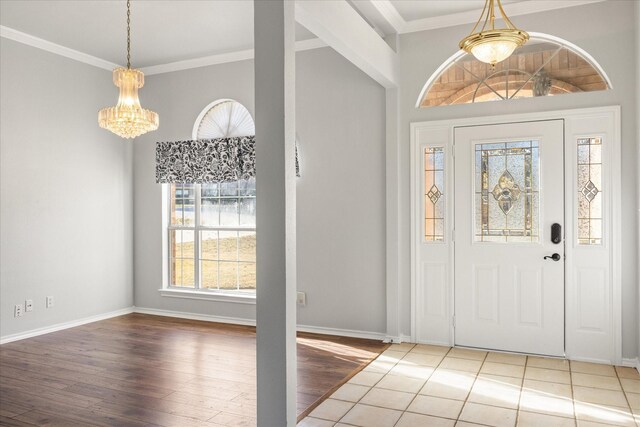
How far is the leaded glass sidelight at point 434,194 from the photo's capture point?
469 centimetres

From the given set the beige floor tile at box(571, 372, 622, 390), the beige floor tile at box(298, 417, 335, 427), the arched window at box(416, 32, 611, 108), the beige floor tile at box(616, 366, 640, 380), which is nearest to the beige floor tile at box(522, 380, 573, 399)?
the beige floor tile at box(571, 372, 622, 390)

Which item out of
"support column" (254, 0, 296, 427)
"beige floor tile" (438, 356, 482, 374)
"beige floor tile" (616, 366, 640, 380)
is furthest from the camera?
"beige floor tile" (438, 356, 482, 374)

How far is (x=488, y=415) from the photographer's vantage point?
309cm

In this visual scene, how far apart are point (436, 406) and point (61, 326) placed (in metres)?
4.16

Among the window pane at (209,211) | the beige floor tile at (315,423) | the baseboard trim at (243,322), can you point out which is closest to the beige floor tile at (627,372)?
the baseboard trim at (243,322)

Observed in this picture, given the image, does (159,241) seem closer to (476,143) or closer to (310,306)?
(310,306)

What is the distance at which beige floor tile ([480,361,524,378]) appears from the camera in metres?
3.84

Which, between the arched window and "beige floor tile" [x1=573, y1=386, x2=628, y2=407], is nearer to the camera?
"beige floor tile" [x1=573, y1=386, x2=628, y2=407]

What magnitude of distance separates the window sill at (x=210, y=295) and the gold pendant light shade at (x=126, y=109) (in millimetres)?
2296

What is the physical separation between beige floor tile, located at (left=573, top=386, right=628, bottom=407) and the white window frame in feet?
10.8

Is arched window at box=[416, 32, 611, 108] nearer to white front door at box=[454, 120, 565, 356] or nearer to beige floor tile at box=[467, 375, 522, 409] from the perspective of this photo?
white front door at box=[454, 120, 565, 356]

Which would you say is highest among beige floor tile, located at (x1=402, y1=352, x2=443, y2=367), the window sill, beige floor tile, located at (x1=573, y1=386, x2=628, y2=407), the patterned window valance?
the patterned window valance

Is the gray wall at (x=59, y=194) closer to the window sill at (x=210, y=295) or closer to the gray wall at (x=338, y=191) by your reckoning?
the window sill at (x=210, y=295)

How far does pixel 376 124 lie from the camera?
16.2ft
